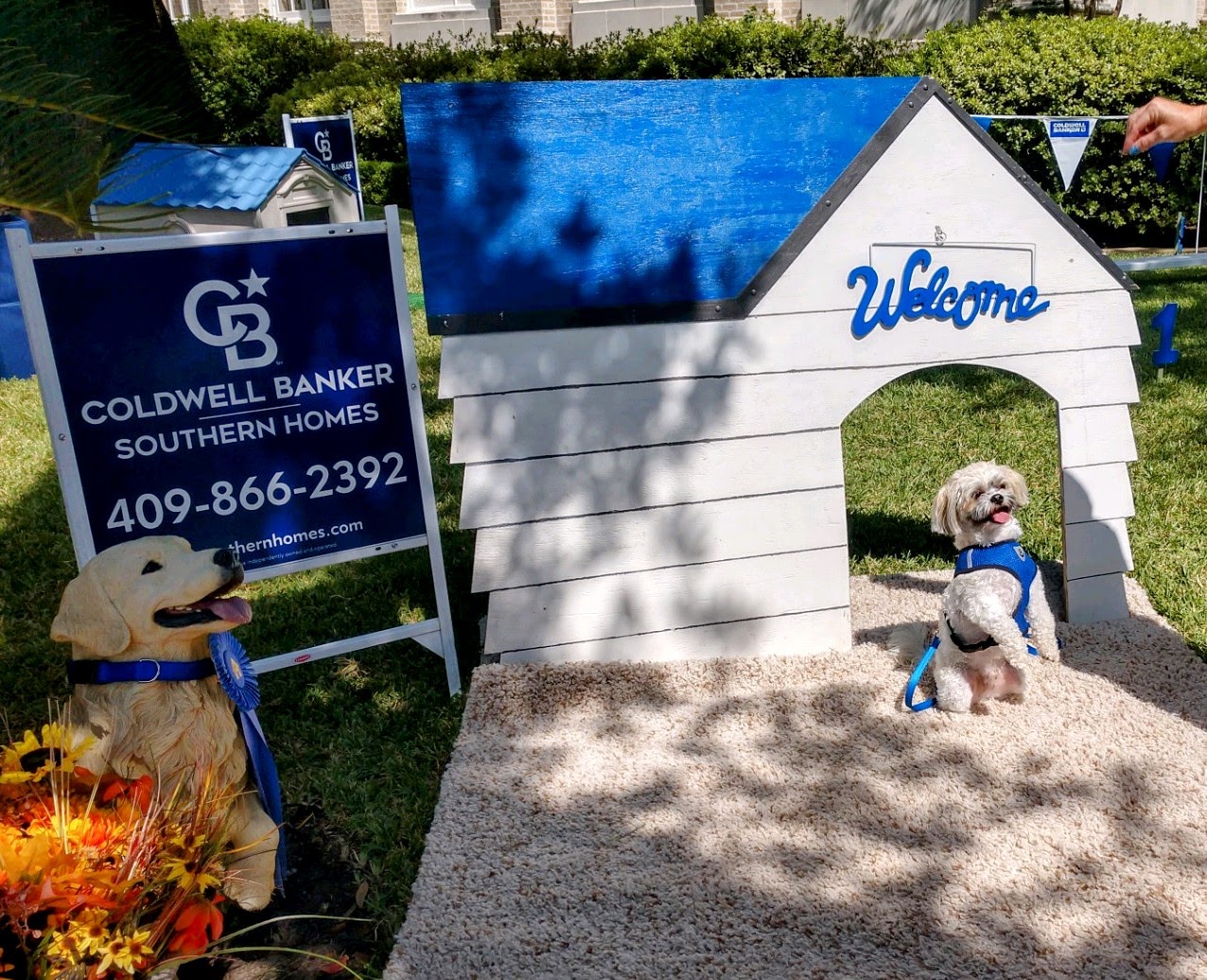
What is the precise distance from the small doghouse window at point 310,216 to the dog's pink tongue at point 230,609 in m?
8.40

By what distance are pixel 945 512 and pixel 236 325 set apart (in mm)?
2472

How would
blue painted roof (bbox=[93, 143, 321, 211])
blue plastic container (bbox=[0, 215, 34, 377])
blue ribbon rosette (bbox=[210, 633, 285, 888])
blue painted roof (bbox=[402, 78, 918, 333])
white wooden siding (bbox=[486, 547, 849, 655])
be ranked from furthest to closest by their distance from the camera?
blue painted roof (bbox=[93, 143, 321, 211])
blue plastic container (bbox=[0, 215, 34, 377])
white wooden siding (bbox=[486, 547, 849, 655])
blue painted roof (bbox=[402, 78, 918, 333])
blue ribbon rosette (bbox=[210, 633, 285, 888])

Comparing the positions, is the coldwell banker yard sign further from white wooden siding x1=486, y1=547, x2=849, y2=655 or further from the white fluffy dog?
the white fluffy dog

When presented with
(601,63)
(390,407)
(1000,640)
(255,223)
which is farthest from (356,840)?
(601,63)

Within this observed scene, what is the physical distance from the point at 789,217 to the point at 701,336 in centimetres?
53

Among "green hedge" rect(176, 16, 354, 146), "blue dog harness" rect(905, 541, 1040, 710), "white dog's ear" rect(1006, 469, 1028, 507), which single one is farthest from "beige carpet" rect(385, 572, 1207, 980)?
"green hedge" rect(176, 16, 354, 146)

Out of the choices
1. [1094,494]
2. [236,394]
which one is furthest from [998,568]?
[236,394]

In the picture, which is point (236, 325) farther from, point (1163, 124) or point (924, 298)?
point (1163, 124)

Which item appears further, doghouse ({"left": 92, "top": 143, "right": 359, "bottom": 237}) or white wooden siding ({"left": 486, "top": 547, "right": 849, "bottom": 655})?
doghouse ({"left": 92, "top": 143, "right": 359, "bottom": 237})

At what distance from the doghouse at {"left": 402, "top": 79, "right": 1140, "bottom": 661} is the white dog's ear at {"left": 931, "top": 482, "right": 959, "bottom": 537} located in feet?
1.38

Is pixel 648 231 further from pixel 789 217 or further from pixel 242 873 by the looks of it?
pixel 242 873

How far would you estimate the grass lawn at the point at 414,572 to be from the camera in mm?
3572

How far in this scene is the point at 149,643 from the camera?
262cm

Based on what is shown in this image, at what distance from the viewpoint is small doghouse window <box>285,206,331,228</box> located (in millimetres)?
10695
